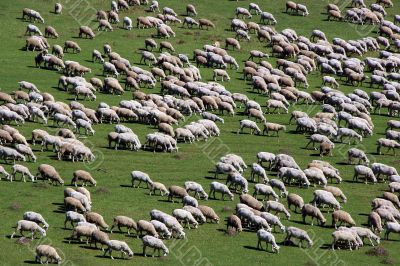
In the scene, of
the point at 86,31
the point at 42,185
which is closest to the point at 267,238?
the point at 42,185

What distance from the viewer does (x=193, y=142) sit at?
7581 cm

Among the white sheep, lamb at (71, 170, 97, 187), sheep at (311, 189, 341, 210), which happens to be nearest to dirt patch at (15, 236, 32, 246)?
the white sheep

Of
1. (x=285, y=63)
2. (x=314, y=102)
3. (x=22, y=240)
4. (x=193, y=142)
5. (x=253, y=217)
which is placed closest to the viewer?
(x=22, y=240)

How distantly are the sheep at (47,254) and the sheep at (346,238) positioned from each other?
1510 cm

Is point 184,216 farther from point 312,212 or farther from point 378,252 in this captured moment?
point 378,252

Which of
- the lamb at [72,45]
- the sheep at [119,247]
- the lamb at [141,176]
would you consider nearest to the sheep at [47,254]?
the sheep at [119,247]

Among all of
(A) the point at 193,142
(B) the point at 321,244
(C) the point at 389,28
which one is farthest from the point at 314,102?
(B) the point at 321,244

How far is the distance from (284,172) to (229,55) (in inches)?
1172

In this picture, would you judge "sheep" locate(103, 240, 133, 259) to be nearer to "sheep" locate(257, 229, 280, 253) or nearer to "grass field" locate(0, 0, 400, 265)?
"grass field" locate(0, 0, 400, 265)

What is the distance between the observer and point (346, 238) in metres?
60.0

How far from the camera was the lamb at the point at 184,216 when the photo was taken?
6072 centimetres

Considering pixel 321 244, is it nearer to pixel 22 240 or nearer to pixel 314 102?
pixel 22 240

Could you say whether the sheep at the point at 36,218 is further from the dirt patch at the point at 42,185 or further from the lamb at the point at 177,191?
the lamb at the point at 177,191

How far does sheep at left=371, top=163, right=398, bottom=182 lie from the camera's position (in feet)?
234
